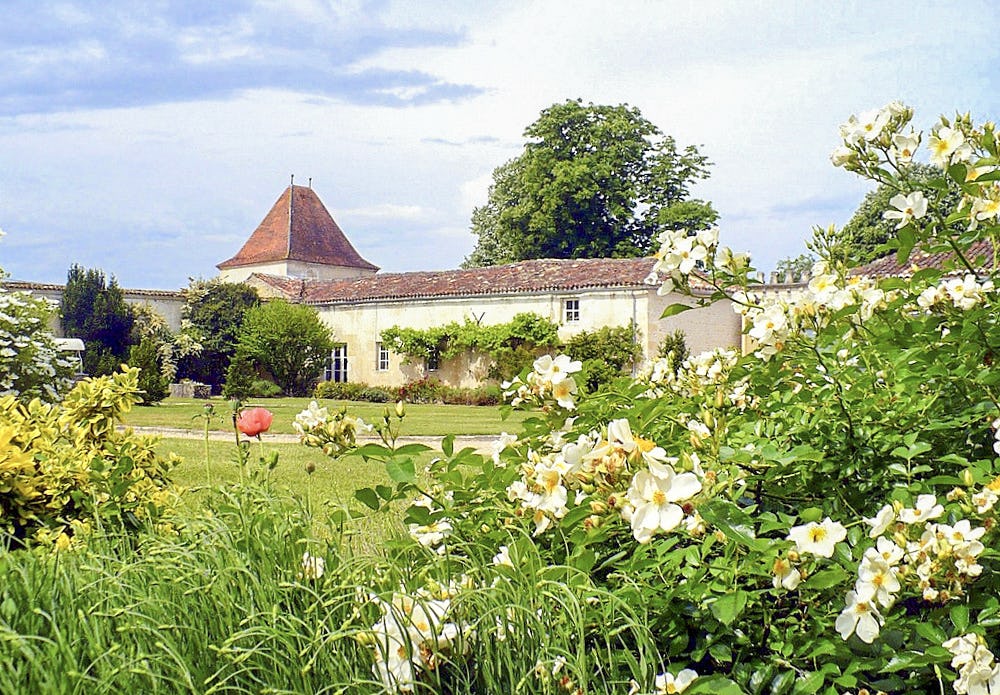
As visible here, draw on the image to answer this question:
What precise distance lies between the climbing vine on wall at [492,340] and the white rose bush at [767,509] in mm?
22404

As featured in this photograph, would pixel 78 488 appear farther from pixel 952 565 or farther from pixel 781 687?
pixel 952 565

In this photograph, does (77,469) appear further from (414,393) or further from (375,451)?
(414,393)

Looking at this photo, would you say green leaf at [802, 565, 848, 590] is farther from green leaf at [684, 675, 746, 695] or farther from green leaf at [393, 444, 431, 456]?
green leaf at [393, 444, 431, 456]

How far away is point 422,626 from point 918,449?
3.77 ft

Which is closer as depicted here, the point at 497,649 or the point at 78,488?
the point at 497,649

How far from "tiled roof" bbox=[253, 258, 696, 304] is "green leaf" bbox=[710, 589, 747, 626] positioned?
23.7 metres

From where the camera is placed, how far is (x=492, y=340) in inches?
1074

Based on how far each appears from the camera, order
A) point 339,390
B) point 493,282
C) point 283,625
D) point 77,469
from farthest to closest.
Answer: point 339,390 → point 493,282 → point 77,469 → point 283,625

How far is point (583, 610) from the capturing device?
208 cm

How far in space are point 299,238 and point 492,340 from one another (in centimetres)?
2012

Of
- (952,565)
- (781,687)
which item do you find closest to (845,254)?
(952,565)

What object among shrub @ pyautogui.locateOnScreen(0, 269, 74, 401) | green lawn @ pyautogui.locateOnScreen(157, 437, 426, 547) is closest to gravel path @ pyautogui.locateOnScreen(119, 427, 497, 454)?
green lawn @ pyautogui.locateOnScreen(157, 437, 426, 547)

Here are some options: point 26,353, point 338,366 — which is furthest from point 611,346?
point 26,353

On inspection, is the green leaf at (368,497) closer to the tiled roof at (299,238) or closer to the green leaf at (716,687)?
the green leaf at (716,687)
